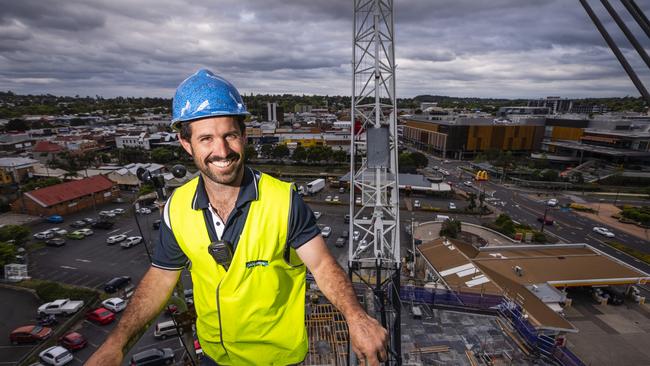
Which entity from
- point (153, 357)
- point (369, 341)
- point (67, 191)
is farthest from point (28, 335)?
point (67, 191)

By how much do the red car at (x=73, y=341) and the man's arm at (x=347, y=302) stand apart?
17.3 m

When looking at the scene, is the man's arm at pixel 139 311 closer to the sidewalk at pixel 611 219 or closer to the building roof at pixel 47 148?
the sidewalk at pixel 611 219

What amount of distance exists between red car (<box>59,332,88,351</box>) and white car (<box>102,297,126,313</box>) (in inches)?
83.6

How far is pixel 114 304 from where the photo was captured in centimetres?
1644

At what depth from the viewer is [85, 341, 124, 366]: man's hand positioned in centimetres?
172

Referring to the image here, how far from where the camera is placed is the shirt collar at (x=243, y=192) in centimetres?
218

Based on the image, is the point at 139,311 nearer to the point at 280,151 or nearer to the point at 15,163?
the point at 280,151

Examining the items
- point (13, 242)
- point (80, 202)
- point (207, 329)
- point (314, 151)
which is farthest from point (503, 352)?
point (314, 151)

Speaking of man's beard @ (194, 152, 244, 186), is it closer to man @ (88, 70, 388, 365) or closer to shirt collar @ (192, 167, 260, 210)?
man @ (88, 70, 388, 365)

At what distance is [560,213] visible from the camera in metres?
34.1

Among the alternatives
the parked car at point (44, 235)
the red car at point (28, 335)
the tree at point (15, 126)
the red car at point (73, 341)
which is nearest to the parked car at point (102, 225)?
the parked car at point (44, 235)

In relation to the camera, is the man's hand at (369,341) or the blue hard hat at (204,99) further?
the blue hard hat at (204,99)

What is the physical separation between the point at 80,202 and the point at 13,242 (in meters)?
11.4

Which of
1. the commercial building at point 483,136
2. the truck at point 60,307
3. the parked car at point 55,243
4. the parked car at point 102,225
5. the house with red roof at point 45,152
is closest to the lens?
the truck at point 60,307
